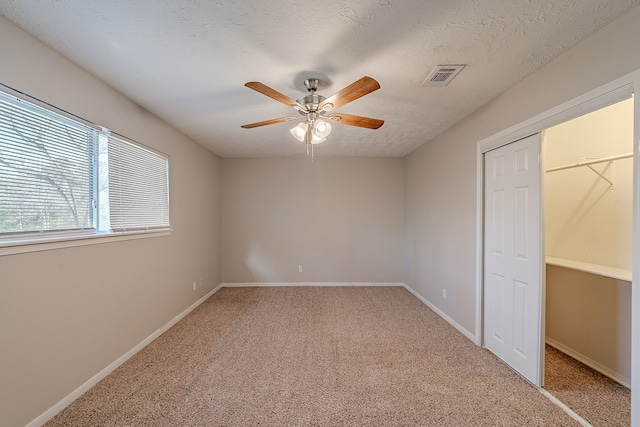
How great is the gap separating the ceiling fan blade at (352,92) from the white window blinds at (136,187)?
1.92 metres

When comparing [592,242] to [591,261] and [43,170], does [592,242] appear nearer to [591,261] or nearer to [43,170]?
[591,261]

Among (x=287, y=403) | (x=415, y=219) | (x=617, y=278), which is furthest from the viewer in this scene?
(x=415, y=219)

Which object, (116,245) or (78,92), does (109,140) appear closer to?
(78,92)

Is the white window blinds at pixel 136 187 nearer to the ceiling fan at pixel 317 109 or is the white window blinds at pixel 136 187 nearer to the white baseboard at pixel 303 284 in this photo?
the ceiling fan at pixel 317 109

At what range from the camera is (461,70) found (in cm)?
191

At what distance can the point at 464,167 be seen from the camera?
2.92 metres

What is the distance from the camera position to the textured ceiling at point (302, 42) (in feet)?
4.43

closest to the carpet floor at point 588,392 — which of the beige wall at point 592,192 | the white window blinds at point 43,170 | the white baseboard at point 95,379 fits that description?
the beige wall at point 592,192

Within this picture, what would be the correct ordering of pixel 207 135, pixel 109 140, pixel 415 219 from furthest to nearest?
1. pixel 415 219
2. pixel 207 135
3. pixel 109 140

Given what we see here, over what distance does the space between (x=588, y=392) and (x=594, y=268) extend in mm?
984

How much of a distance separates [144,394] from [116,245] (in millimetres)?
1257

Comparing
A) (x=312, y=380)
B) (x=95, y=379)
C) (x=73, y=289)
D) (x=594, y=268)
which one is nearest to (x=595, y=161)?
(x=594, y=268)

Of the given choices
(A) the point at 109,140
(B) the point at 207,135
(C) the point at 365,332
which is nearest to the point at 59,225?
(A) the point at 109,140

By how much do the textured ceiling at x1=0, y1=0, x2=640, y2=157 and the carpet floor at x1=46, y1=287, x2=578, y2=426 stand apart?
2.46 metres
